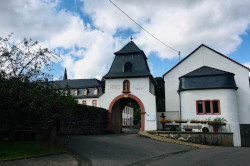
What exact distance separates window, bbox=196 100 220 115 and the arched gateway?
4.93 m

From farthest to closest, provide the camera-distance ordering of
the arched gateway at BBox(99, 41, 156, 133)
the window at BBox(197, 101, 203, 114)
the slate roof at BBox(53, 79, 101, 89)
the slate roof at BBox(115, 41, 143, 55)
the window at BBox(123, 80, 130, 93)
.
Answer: the slate roof at BBox(53, 79, 101, 89) → the slate roof at BBox(115, 41, 143, 55) → the window at BBox(123, 80, 130, 93) → the arched gateway at BBox(99, 41, 156, 133) → the window at BBox(197, 101, 203, 114)

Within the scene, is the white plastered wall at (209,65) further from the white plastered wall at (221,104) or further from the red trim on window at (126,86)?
the red trim on window at (126,86)

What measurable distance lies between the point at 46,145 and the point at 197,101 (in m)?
17.6

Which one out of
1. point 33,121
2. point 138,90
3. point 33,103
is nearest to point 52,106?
point 33,103

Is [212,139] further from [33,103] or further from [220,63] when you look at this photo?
[33,103]

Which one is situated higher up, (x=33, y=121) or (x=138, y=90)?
(x=138, y=90)

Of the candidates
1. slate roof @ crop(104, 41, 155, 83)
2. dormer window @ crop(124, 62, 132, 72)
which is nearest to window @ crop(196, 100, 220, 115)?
slate roof @ crop(104, 41, 155, 83)

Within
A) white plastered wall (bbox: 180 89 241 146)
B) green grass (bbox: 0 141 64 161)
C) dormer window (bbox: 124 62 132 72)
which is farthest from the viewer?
dormer window (bbox: 124 62 132 72)

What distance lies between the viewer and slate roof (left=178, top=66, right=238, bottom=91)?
23609 millimetres

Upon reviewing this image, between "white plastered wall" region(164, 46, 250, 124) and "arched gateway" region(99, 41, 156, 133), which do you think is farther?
"white plastered wall" region(164, 46, 250, 124)

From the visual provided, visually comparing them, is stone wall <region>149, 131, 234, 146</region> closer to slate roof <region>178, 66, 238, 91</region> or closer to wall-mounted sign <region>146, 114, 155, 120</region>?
wall-mounted sign <region>146, 114, 155, 120</region>

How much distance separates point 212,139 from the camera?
1969 cm

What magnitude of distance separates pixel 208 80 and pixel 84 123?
46.8 ft

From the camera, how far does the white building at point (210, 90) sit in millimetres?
23047
